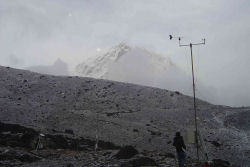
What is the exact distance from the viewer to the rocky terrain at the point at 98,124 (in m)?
28.0

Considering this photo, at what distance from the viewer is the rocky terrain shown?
2803 centimetres

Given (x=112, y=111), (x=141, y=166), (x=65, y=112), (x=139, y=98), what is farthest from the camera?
(x=139, y=98)

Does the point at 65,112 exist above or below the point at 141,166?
above

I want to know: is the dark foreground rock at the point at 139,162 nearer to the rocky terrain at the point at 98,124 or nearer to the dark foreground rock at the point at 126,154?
the rocky terrain at the point at 98,124

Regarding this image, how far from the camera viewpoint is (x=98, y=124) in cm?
5438

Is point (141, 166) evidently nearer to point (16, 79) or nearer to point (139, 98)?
point (139, 98)

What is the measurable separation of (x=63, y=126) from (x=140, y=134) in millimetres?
13435

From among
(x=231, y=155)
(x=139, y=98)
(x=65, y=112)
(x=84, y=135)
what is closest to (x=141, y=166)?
(x=231, y=155)

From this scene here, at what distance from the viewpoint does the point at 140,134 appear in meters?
50.1

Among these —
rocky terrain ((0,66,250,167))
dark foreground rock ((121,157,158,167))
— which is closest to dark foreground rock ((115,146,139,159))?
rocky terrain ((0,66,250,167))

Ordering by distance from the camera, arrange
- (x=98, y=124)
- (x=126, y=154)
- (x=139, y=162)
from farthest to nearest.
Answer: (x=98, y=124) < (x=126, y=154) < (x=139, y=162)

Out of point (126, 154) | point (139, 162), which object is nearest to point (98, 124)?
point (126, 154)

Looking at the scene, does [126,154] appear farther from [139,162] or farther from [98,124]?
[98,124]

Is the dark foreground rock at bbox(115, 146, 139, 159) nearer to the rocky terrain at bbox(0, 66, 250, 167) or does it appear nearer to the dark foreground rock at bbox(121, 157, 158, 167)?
the rocky terrain at bbox(0, 66, 250, 167)
